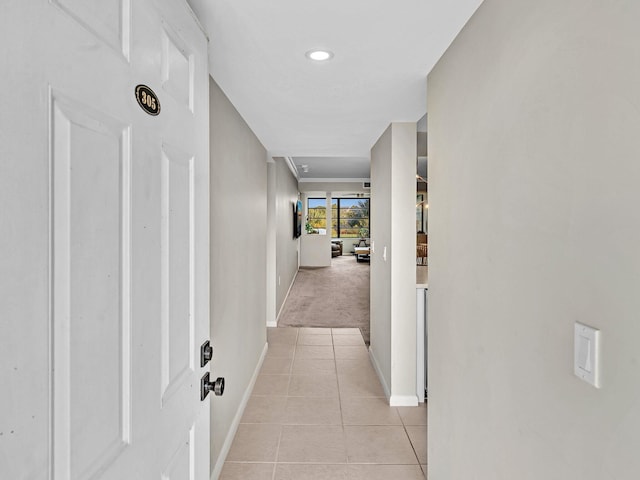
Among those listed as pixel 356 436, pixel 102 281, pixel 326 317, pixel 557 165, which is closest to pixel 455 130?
pixel 557 165

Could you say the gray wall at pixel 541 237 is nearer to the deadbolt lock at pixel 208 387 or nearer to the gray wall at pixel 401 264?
the deadbolt lock at pixel 208 387

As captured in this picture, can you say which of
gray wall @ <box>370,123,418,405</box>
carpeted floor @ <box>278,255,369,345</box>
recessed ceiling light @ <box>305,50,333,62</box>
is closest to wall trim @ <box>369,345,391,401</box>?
gray wall @ <box>370,123,418,405</box>

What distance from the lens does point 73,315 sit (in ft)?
2.10

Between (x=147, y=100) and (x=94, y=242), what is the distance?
0.36 meters

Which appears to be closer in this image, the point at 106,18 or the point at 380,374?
the point at 106,18

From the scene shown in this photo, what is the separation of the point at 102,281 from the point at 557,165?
102 cm

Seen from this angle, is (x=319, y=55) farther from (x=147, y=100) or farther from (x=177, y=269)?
(x=177, y=269)

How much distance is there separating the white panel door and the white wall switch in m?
0.95

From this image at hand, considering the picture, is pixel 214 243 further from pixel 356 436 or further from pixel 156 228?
pixel 356 436

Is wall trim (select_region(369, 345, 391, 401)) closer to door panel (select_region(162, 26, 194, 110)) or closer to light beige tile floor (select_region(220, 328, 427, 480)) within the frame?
light beige tile floor (select_region(220, 328, 427, 480))

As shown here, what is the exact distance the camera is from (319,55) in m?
1.81

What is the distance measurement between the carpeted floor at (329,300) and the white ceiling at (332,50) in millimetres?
2981

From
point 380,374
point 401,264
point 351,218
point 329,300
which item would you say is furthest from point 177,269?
point 351,218

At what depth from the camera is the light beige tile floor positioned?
2.29 metres
